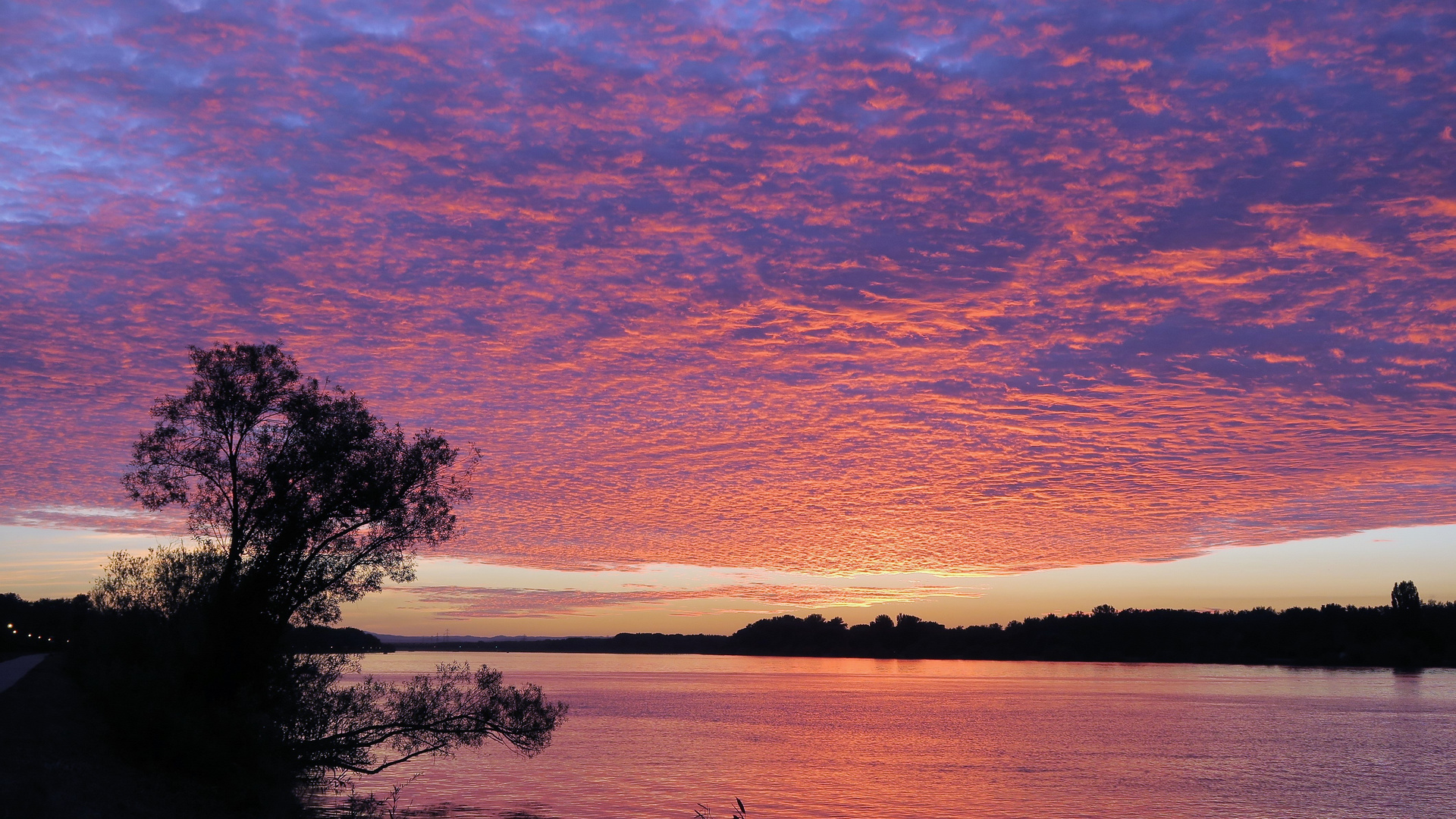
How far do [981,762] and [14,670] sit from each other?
62869mm

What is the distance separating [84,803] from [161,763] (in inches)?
364

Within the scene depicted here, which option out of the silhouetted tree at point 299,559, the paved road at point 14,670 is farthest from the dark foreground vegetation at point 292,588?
the paved road at point 14,670

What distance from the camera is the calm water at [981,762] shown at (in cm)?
5188

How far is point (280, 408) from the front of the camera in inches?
1528

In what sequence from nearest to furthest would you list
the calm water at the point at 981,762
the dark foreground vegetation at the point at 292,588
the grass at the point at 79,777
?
the grass at the point at 79,777 < the dark foreground vegetation at the point at 292,588 < the calm water at the point at 981,762

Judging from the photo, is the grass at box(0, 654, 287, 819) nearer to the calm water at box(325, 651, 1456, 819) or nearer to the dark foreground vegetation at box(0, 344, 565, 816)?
the dark foreground vegetation at box(0, 344, 565, 816)

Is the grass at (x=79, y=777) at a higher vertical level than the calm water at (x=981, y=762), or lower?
higher

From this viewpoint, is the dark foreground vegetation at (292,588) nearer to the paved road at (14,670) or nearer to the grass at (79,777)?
the grass at (79,777)

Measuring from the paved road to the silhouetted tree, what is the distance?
48.6 feet

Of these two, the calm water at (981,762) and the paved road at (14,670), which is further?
the calm water at (981,762)

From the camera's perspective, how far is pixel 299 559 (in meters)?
38.7

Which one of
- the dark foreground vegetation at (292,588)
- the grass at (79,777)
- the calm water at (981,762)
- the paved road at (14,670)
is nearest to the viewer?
the grass at (79,777)

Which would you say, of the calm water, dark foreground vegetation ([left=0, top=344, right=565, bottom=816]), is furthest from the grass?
the calm water

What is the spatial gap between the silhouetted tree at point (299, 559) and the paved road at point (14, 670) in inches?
583
